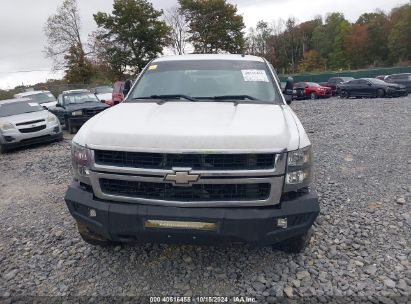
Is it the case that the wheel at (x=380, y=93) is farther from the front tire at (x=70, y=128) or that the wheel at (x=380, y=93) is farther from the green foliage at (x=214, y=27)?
the green foliage at (x=214, y=27)

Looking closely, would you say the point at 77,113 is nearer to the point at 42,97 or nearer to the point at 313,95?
the point at 42,97

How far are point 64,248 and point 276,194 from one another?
245 centimetres

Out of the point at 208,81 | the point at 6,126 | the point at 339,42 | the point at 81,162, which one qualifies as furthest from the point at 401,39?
the point at 81,162

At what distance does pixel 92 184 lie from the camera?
9.82 feet

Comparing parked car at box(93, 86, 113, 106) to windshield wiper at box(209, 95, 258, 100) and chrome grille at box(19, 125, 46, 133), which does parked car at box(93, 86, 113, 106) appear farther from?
windshield wiper at box(209, 95, 258, 100)

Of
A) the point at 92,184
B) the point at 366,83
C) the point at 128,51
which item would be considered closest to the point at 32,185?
the point at 92,184

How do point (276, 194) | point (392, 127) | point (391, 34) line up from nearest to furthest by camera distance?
point (276, 194) < point (392, 127) < point (391, 34)

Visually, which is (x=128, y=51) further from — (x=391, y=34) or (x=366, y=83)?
(x=391, y=34)

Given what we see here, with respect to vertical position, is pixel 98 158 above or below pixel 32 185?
above

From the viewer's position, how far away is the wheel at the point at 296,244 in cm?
332

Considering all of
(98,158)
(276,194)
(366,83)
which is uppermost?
(98,158)

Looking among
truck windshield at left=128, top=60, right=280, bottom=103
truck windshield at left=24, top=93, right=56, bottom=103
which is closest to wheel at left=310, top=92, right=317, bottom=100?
truck windshield at left=24, top=93, right=56, bottom=103

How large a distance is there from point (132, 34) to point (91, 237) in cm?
3559

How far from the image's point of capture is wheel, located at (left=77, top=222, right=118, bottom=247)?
3.44 meters
